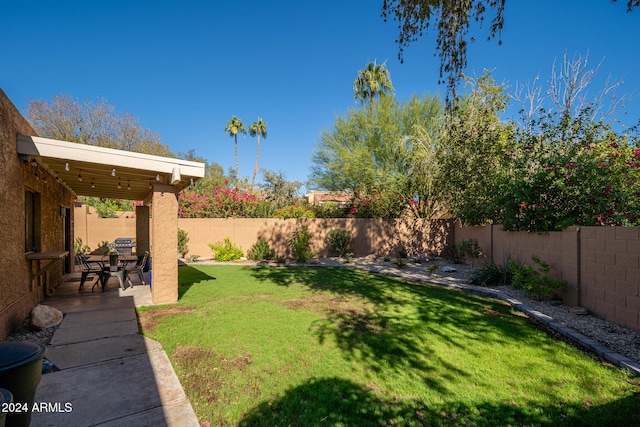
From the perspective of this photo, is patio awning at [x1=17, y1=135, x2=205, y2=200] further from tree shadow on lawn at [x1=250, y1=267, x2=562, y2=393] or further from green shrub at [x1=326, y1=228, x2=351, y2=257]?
green shrub at [x1=326, y1=228, x2=351, y2=257]

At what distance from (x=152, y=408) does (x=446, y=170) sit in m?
11.1

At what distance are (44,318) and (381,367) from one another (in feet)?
17.2

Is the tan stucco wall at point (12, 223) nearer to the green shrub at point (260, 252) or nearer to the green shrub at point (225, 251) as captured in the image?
the green shrub at point (225, 251)

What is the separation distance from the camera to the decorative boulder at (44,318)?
15.7ft

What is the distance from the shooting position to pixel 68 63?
15250 mm

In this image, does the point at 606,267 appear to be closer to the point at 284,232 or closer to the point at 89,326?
the point at 89,326

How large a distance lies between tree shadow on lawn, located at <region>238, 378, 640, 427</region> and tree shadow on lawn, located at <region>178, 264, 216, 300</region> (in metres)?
4.95

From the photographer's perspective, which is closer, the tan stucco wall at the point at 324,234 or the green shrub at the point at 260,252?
the green shrub at the point at 260,252

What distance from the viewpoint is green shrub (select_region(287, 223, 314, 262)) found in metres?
13.9

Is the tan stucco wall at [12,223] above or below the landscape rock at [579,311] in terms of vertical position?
above

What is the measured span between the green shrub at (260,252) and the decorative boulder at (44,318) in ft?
29.2

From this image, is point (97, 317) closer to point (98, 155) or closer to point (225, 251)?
point (98, 155)

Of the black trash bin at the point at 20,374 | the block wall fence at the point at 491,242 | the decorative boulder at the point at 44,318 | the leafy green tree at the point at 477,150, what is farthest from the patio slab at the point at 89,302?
the leafy green tree at the point at 477,150

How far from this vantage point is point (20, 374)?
2.04 meters
